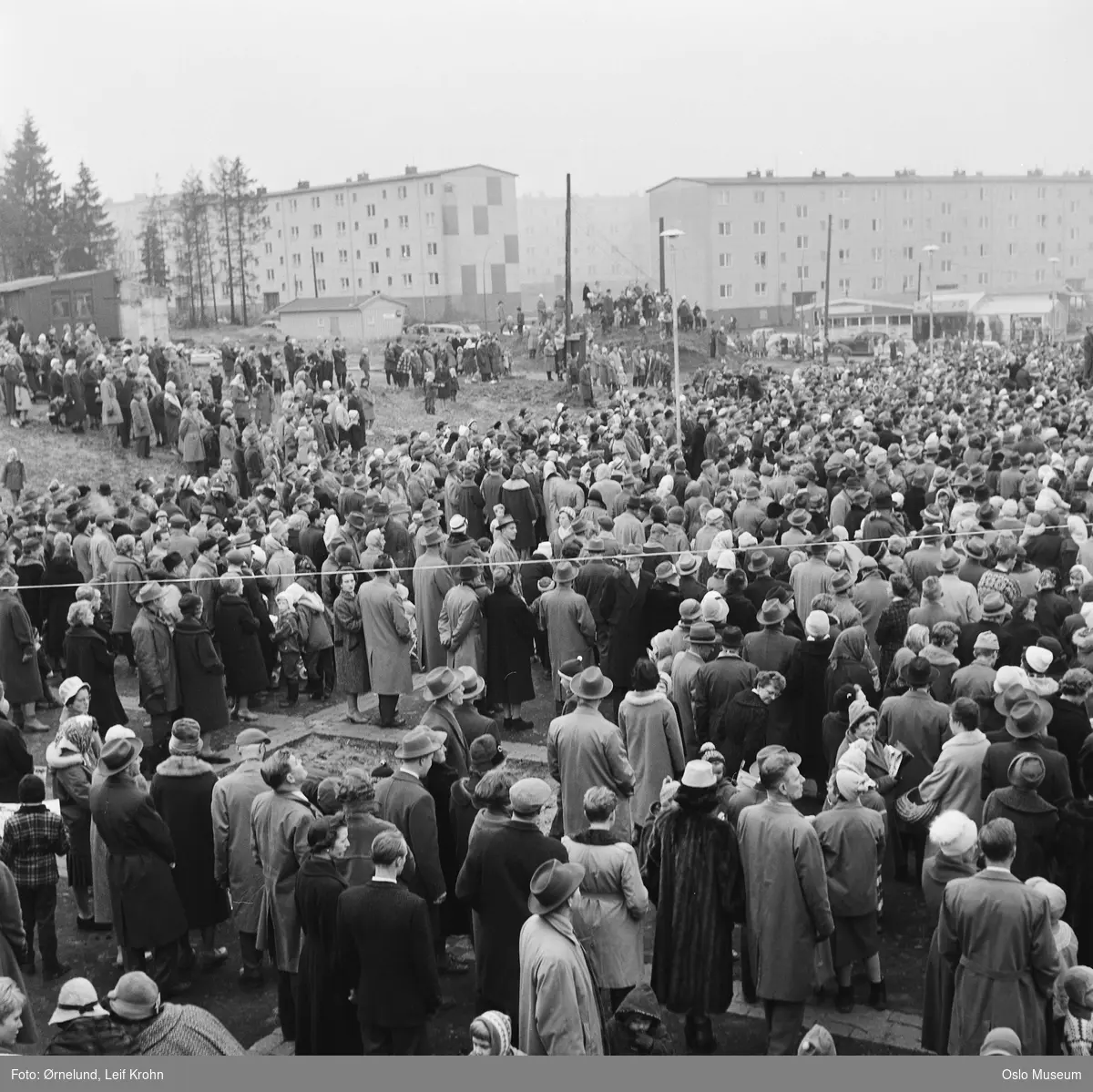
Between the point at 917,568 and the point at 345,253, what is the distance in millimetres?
43020

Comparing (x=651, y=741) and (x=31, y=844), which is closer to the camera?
(x=31, y=844)

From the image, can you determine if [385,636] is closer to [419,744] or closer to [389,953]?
[419,744]

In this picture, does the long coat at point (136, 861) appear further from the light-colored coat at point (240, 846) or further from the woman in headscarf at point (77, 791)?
the woman in headscarf at point (77, 791)

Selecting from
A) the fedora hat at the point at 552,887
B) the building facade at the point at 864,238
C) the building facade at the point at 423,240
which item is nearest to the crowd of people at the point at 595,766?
the fedora hat at the point at 552,887

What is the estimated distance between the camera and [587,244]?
67.0 m

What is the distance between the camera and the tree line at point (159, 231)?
41.5 m

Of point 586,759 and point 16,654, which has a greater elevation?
point 586,759

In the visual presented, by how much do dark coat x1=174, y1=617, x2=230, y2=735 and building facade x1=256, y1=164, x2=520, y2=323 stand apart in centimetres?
3671

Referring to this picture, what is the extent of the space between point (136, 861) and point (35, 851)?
2.33 feet

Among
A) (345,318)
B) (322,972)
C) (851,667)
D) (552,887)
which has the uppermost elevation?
(345,318)

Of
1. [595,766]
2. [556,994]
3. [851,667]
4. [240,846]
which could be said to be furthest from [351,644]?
[556,994]

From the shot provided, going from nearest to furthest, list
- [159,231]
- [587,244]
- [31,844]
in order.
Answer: [31,844] < [159,231] < [587,244]
